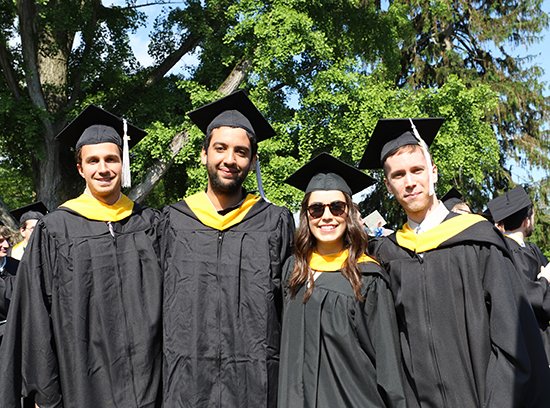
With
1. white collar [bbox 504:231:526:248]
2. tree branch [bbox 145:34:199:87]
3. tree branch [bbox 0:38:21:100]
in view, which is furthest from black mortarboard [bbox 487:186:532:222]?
tree branch [bbox 0:38:21:100]

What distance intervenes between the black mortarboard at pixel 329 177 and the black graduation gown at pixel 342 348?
1.86ft

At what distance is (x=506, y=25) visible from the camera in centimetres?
1986

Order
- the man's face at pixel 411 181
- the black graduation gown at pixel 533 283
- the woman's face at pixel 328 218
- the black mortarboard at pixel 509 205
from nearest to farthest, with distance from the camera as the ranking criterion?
1. the man's face at pixel 411 181
2. the woman's face at pixel 328 218
3. the black graduation gown at pixel 533 283
4. the black mortarboard at pixel 509 205

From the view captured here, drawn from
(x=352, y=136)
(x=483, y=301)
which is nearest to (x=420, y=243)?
(x=483, y=301)

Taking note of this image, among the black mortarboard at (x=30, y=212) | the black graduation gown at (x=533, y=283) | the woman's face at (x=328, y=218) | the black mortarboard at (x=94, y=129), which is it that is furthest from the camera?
the black mortarboard at (x=30, y=212)

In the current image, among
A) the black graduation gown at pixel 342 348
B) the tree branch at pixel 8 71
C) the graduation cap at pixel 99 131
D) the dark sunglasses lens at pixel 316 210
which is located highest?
the tree branch at pixel 8 71

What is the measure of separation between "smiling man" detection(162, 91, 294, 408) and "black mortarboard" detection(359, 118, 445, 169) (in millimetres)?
704

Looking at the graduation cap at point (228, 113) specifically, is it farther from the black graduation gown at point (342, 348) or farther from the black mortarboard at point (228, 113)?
the black graduation gown at point (342, 348)

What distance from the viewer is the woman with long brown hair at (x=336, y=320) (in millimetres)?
2977

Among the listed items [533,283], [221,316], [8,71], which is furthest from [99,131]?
[8,71]

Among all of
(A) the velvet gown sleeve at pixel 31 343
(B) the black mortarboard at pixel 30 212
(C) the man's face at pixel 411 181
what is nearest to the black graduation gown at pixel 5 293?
(B) the black mortarboard at pixel 30 212

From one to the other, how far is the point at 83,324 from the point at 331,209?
151 cm

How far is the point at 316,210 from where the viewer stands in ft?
11.1

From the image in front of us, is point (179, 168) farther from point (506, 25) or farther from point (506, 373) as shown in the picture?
point (506, 373)
